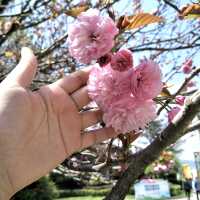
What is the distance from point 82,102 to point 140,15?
1.14 feet

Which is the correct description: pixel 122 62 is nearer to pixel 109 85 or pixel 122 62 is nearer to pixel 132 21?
pixel 109 85

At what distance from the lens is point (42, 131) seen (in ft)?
5.01

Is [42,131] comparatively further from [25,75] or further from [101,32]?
[101,32]


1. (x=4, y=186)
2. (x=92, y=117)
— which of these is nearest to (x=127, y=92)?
(x=92, y=117)

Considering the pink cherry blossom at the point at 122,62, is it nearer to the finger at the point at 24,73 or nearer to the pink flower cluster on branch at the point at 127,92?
the pink flower cluster on branch at the point at 127,92

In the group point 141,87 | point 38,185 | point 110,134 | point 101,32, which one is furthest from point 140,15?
point 38,185

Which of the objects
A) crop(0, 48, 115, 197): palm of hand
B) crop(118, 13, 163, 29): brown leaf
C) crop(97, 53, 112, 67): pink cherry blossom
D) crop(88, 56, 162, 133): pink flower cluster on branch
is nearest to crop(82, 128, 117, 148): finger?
crop(0, 48, 115, 197): palm of hand

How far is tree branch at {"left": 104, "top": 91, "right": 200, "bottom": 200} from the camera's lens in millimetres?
1498

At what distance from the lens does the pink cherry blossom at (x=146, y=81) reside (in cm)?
133

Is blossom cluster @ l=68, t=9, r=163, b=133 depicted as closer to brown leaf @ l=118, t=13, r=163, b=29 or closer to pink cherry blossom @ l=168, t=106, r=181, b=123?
brown leaf @ l=118, t=13, r=163, b=29

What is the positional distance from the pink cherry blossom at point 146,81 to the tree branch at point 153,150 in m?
0.18

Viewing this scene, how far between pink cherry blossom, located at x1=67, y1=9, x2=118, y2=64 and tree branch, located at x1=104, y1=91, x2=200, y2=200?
0.34 m

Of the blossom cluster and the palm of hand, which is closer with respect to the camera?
the blossom cluster

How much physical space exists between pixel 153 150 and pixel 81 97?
0.31m
